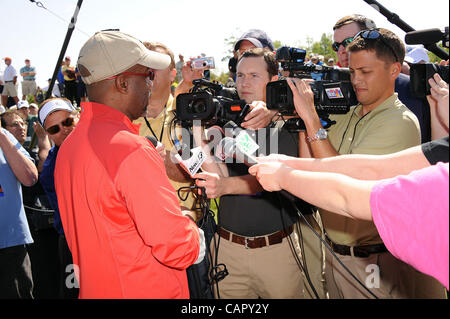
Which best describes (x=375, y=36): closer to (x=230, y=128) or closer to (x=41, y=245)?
(x=230, y=128)

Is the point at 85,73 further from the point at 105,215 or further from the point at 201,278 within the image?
the point at 201,278

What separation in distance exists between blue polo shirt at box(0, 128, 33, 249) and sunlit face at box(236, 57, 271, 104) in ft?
6.98

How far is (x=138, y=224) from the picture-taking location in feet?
5.00

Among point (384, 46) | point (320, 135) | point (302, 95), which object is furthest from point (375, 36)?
point (320, 135)

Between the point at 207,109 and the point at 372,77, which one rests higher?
the point at 372,77

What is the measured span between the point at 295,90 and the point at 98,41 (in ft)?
3.79

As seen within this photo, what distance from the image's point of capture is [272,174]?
4.92ft

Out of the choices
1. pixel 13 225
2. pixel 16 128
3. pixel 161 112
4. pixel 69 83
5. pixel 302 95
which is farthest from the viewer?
pixel 69 83

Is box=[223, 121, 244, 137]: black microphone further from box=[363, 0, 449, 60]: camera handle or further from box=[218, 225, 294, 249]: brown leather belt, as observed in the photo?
box=[363, 0, 449, 60]: camera handle

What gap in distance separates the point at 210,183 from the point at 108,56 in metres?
0.95

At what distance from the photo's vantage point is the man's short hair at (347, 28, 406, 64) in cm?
235

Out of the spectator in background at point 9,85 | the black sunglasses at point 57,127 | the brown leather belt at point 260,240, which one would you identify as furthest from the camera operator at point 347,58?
the spectator in background at point 9,85

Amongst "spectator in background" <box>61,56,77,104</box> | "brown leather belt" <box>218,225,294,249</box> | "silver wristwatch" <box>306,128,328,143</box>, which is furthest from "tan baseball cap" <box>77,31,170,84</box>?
"spectator in background" <box>61,56,77,104</box>
